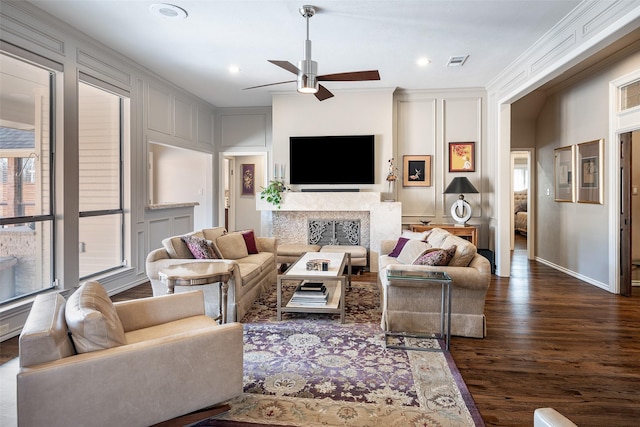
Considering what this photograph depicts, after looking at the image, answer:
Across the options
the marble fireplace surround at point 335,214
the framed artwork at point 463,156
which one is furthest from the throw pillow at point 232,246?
the framed artwork at point 463,156

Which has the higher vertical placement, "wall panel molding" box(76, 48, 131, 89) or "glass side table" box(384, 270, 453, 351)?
"wall panel molding" box(76, 48, 131, 89)

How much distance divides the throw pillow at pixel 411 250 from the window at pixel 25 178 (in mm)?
3549

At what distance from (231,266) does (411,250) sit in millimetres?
1878

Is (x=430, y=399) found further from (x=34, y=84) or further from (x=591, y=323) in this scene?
(x=34, y=84)

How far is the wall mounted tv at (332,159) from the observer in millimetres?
5840

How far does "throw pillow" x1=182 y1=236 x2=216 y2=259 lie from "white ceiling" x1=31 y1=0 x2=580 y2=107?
2.15 meters

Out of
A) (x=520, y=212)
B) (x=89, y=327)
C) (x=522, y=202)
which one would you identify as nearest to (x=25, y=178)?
(x=89, y=327)

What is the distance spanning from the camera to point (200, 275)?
9.34 ft

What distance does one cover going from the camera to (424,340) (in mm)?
2941

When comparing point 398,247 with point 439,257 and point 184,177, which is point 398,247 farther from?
point 184,177

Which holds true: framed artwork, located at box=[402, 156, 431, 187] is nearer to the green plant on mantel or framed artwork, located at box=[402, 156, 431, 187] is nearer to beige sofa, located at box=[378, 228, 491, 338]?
the green plant on mantel

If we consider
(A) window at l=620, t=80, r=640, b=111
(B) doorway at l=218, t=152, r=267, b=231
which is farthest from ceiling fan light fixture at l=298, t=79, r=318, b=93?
(B) doorway at l=218, t=152, r=267, b=231

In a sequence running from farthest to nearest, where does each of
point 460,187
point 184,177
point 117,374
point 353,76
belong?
point 184,177 < point 460,187 < point 353,76 < point 117,374

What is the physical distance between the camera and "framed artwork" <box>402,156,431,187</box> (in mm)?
5988
